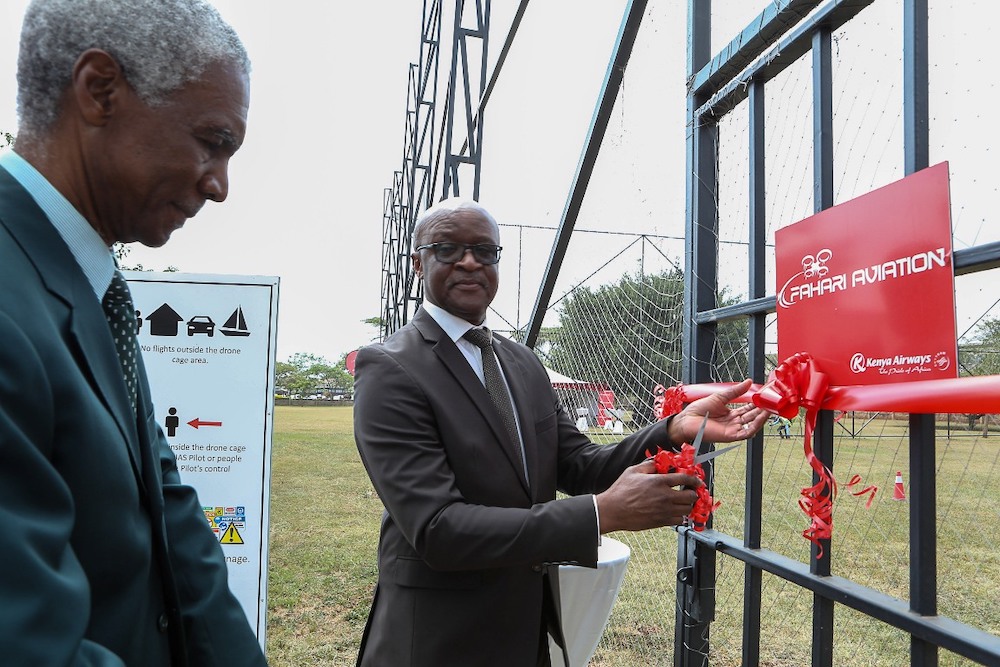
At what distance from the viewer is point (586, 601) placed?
259 cm

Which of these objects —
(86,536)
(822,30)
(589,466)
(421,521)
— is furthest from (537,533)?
(822,30)

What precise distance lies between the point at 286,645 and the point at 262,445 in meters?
1.77

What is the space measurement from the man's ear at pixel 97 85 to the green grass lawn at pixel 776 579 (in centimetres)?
136

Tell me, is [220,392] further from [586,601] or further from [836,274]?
[836,274]

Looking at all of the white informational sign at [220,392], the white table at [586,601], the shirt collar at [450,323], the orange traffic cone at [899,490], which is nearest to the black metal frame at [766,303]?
the orange traffic cone at [899,490]

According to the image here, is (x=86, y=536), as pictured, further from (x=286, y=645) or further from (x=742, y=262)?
(x=286, y=645)

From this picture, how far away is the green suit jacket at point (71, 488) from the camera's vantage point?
0.59 metres

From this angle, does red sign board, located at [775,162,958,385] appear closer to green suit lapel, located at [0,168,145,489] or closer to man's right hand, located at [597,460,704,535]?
man's right hand, located at [597,460,704,535]

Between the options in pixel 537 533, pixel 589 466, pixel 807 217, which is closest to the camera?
pixel 537 533

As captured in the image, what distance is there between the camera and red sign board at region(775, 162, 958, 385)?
1136mm

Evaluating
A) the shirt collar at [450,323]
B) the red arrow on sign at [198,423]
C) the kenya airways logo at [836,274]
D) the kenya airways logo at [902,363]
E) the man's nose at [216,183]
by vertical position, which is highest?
the man's nose at [216,183]

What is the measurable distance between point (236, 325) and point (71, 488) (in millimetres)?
1948

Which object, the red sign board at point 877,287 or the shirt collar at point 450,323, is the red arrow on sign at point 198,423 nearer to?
the shirt collar at point 450,323

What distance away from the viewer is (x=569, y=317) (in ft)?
12.1
